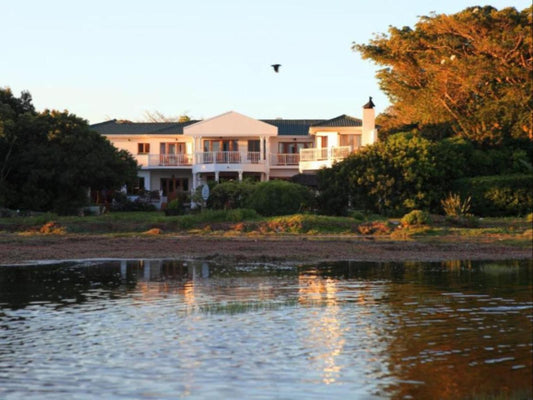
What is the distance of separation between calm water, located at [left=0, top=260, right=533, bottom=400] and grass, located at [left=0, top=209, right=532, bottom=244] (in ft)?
37.1

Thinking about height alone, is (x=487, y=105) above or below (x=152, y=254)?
above

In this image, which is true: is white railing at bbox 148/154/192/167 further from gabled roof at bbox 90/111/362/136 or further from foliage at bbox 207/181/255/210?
foliage at bbox 207/181/255/210

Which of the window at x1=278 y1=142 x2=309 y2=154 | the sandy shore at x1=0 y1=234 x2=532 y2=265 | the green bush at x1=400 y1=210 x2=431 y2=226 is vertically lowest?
the sandy shore at x1=0 y1=234 x2=532 y2=265

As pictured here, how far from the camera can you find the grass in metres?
32.7

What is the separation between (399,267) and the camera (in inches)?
925

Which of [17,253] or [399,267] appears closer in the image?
[399,267]

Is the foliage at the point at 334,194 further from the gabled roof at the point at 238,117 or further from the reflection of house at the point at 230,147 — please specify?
the gabled roof at the point at 238,117

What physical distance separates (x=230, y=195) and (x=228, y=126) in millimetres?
20535

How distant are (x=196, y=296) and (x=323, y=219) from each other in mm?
18254

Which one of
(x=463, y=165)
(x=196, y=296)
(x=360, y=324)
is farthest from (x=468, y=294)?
(x=463, y=165)

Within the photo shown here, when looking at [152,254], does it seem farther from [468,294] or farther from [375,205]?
[375,205]

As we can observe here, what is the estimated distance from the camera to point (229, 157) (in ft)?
199

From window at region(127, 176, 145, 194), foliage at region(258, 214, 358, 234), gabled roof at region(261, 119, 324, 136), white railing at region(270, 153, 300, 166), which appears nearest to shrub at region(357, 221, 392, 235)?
foliage at region(258, 214, 358, 234)

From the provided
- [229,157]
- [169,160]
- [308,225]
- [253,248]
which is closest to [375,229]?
[308,225]
